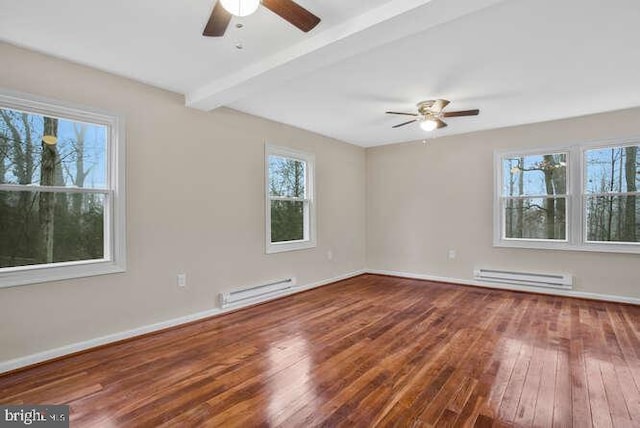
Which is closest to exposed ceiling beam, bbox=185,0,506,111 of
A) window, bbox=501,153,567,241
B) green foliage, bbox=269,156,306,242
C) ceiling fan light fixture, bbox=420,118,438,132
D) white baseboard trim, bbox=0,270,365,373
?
green foliage, bbox=269,156,306,242

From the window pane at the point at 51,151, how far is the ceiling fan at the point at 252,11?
73.3 inches

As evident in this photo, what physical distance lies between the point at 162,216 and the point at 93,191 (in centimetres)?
65

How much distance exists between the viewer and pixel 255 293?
426cm

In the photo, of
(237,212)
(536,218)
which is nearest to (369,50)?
(237,212)

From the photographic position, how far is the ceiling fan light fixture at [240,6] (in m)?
1.53

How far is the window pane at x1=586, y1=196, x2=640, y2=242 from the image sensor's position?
13.9 ft

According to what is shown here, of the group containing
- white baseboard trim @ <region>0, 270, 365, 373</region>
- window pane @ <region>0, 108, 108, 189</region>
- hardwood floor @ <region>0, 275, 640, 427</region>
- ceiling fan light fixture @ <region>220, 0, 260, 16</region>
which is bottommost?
hardwood floor @ <region>0, 275, 640, 427</region>

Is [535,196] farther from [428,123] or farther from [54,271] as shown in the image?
[54,271]

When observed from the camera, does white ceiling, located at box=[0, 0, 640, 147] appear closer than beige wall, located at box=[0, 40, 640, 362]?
Yes

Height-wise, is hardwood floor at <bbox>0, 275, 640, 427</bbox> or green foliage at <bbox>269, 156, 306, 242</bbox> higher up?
green foliage at <bbox>269, 156, 306, 242</bbox>

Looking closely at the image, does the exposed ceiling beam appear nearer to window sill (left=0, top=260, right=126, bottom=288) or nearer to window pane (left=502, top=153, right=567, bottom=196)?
window sill (left=0, top=260, right=126, bottom=288)

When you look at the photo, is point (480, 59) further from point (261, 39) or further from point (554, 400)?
point (554, 400)

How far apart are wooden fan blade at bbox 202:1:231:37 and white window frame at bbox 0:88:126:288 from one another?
1.75 metres

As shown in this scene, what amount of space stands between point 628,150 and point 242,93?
16.1 ft
